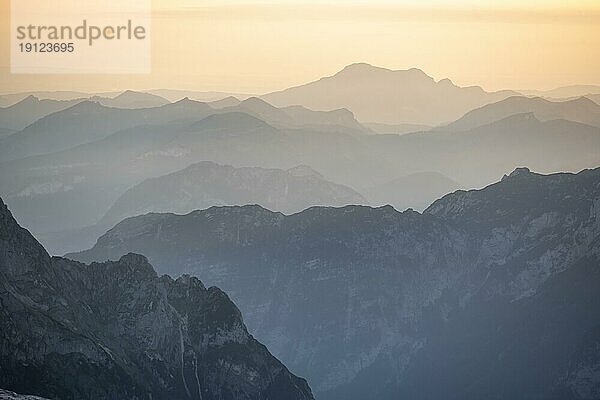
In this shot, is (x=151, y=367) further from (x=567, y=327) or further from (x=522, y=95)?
(x=522, y=95)

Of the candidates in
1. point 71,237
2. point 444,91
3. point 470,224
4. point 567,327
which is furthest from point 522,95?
point 71,237

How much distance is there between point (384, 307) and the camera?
3698 inches

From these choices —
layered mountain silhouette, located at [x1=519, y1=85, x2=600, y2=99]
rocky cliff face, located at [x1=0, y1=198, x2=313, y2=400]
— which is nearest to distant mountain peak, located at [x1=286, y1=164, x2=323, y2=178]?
layered mountain silhouette, located at [x1=519, y1=85, x2=600, y2=99]

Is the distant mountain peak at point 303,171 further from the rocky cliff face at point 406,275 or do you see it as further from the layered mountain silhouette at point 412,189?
the rocky cliff face at point 406,275

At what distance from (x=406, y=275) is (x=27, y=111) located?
2483 inches

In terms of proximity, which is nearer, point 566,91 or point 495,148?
point 566,91

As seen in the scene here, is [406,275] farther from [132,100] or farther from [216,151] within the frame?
[216,151]

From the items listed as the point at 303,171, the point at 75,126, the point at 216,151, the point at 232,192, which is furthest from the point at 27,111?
the point at 303,171

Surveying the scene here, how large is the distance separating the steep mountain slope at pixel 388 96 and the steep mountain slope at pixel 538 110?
1615mm

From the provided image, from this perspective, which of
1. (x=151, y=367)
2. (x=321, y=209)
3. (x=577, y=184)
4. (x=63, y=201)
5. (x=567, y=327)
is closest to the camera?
(x=151, y=367)

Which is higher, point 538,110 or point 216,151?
point 538,110

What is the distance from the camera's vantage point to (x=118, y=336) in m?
61.9

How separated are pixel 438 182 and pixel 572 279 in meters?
45.9

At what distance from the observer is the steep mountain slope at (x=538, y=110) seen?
381ft
